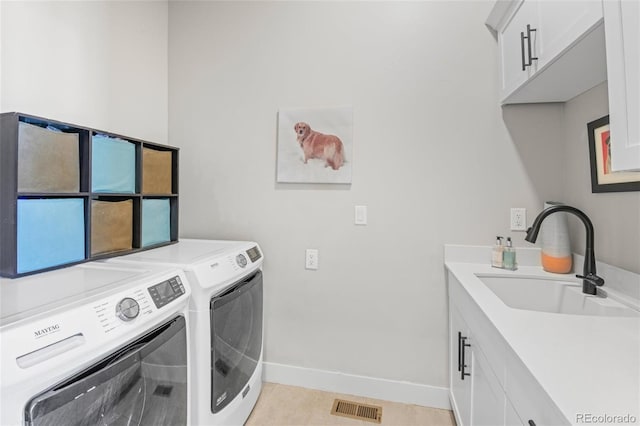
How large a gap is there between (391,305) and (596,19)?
160 centimetres

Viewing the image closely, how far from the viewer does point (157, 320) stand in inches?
39.8

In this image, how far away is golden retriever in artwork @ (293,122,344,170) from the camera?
6.47 ft

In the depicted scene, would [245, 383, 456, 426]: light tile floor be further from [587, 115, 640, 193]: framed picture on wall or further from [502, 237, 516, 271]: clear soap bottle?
[587, 115, 640, 193]: framed picture on wall

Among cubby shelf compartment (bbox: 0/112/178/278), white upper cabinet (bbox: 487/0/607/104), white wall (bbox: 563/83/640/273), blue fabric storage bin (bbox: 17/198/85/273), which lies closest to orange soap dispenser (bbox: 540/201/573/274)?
white wall (bbox: 563/83/640/273)

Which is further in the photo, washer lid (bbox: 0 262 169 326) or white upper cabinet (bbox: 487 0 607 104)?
white upper cabinet (bbox: 487 0 607 104)

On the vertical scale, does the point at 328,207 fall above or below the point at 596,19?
below

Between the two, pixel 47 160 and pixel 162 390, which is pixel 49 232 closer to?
pixel 47 160

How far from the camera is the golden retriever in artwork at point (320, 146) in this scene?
6.47ft

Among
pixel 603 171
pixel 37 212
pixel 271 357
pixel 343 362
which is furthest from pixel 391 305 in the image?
pixel 37 212

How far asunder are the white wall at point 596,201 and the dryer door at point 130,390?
71.2 inches

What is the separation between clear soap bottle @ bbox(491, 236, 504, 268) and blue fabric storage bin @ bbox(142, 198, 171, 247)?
1.95 meters

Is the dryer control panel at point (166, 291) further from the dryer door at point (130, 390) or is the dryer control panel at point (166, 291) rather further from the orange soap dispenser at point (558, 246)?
the orange soap dispenser at point (558, 246)

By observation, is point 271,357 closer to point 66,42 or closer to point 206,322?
point 206,322

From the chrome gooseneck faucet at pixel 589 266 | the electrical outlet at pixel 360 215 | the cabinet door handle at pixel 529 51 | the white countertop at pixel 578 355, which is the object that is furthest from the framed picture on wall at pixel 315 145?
the white countertop at pixel 578 355
